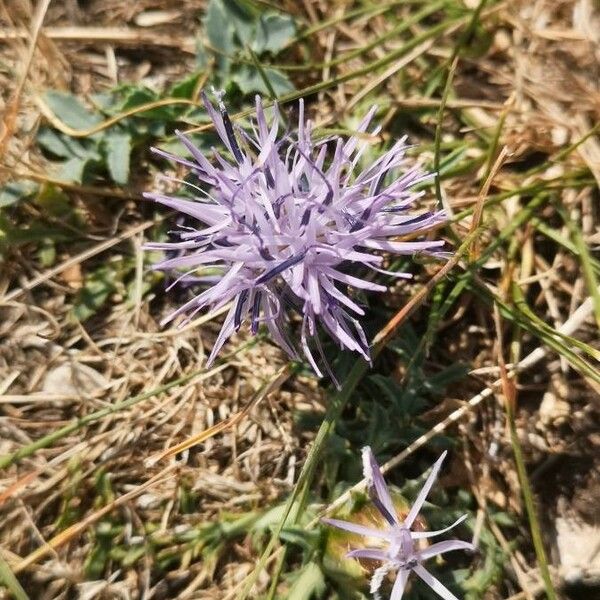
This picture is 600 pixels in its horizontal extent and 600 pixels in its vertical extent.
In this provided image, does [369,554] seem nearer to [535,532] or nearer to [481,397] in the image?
[535,532]

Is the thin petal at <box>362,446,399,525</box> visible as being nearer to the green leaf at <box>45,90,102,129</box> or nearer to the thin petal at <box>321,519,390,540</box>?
the thin petal at <box>321,519,390,540</box>

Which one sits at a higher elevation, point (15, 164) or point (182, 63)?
point (182, 63)

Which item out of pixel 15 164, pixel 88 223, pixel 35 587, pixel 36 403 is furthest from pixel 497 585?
pixel 15 164

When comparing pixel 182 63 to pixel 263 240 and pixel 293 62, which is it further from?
pixel 263 240

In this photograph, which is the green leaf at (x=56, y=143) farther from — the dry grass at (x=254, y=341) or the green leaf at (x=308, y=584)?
the green leaf at (x=308, y=584)

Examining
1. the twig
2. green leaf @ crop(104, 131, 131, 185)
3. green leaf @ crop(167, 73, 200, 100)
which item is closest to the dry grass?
the twig

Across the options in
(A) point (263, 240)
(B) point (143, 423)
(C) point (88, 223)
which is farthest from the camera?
(C) point (88, 223)
